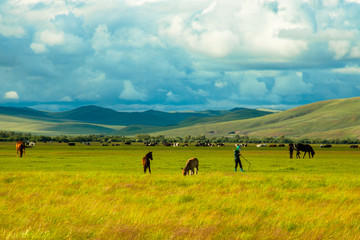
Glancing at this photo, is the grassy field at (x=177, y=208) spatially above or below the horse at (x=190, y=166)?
below

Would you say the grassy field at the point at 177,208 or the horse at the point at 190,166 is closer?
the grassy field at the point at 177,208

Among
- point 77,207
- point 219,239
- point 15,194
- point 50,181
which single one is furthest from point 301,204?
point 50,181

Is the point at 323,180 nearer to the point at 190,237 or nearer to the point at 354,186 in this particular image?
the point at 354,186

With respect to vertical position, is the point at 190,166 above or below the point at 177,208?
above

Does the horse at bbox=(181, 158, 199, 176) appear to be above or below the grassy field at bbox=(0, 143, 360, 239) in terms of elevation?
above

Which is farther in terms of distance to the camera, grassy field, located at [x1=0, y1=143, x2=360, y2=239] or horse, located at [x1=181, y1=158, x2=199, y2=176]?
horse, located at [x1=181, y1=158, x2=199, y2=176]

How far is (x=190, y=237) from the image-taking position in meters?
12.4

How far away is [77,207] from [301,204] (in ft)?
30.0

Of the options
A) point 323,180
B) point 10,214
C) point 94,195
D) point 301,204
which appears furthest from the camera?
point 323,180

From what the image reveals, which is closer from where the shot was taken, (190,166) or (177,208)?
(177,208)

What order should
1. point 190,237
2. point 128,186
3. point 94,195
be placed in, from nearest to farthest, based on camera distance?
point 190,237 → point 94,195 → point 128,186

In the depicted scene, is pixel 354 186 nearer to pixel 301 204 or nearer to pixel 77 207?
pixel 301 204

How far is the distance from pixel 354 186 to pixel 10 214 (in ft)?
61.3

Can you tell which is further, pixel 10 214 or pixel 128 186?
pixel 128 186
